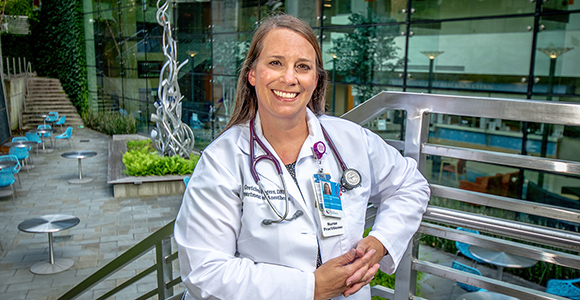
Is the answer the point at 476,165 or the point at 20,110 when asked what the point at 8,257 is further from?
the point at 20,110

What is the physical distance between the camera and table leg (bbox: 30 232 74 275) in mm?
6719

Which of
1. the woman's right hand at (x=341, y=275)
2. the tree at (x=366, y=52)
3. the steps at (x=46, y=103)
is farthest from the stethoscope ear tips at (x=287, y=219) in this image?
the steps at (x=46, y=103)

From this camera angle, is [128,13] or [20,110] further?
[20,110]

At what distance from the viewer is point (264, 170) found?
1.58 meters

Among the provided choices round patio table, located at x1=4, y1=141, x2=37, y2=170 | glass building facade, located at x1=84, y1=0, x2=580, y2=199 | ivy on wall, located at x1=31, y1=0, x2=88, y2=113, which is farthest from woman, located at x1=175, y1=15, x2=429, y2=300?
ivy on wall, located at x1=31, y1=0, x2=88, y2=113

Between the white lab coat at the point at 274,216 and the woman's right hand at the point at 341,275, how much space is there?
34mm

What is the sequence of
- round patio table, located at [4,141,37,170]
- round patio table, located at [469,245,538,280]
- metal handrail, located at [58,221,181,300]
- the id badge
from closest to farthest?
the id badge
metal handrail, located at [58,221,181,300]
round patio table, located at [469,245,538,280]
round patio table, located at [4,141,37,170]

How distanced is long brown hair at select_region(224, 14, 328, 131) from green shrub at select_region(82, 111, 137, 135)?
16918 millimetres

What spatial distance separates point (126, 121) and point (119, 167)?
7.25m

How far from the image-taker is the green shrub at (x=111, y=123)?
17.9 m

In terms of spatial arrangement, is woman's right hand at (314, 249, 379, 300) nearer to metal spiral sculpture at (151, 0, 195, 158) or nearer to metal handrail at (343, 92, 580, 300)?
metal handrail at (343, 92, 580, 300)

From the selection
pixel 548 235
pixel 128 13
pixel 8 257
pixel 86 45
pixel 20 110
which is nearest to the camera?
pixel 548 235

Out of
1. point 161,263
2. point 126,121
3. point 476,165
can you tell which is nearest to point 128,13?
point 126,121

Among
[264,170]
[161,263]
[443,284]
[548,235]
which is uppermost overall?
[264,170]
